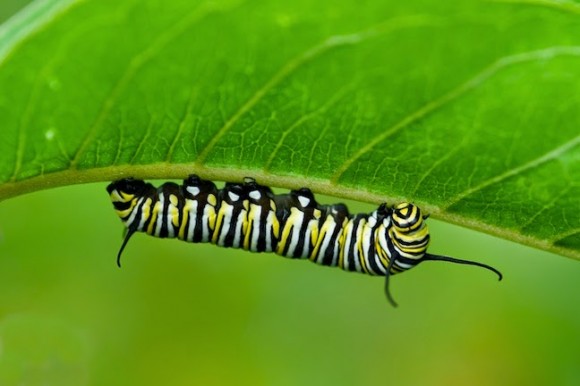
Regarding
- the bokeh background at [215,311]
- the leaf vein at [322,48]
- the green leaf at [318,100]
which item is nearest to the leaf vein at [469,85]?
the green leaf at [318,100]

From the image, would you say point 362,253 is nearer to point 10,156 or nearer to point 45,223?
point 10,156

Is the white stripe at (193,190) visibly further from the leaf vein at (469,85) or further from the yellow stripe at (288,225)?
the leaf vein at (469,85)

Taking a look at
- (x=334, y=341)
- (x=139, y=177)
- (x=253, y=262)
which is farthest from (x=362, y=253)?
(x=334, y=341)

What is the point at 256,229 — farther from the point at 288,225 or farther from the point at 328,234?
the point at 328,234

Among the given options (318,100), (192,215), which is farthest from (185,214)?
(318,100)

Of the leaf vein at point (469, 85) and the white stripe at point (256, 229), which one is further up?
the leaf vein at point (469, 85)

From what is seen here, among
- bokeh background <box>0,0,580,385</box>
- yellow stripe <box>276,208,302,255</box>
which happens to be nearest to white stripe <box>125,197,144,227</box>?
yellow stripe <box>276,208,302,255</box>
